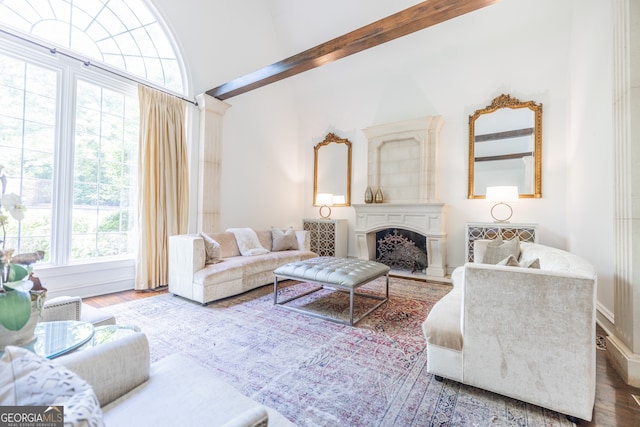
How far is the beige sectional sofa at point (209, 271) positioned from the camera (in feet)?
9.87

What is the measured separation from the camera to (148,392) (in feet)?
3.05

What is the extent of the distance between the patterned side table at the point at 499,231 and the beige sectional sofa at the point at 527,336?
8.48ft

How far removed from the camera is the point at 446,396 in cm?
155

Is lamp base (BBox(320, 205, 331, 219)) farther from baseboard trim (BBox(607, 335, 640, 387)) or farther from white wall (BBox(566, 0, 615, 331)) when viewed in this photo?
baseboard trim (BBox(607, 335, 640, 387))

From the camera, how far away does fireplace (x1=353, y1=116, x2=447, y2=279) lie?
4.48 metres

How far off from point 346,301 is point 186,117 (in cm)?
346

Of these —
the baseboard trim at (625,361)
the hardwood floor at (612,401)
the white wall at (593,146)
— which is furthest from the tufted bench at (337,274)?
the white wall at (593,146)

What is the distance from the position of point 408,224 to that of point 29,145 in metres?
4.90

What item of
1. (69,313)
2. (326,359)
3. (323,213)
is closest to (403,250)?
(323,213)

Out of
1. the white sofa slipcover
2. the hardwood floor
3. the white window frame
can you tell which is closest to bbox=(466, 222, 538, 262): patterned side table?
the hardwood floor

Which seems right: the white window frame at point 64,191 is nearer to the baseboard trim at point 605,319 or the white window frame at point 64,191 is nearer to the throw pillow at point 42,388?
the throw pillow at point 42,388

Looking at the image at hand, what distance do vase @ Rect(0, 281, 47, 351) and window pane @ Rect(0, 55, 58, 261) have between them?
2327 millimetres

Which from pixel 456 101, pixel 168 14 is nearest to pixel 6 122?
pixel 168 14

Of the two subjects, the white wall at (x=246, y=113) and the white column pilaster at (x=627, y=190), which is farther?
the white wall at (x=246, y=113)
